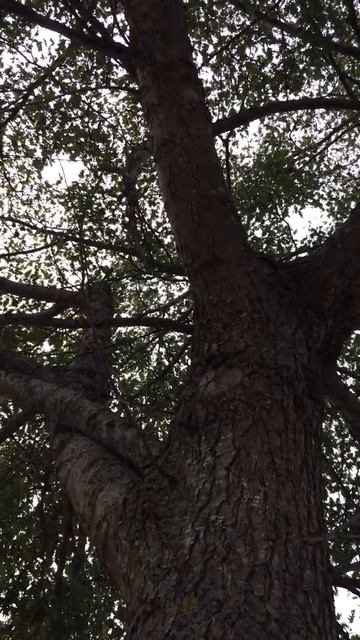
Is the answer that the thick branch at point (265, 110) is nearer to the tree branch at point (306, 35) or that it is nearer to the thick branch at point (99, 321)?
the tree branch at point (306, 35)

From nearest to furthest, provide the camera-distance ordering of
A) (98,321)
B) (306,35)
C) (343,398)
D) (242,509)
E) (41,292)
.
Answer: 1. (242,509)
2. (343,398)
3. (98,321)
4. (41,292)
5. (306,35)

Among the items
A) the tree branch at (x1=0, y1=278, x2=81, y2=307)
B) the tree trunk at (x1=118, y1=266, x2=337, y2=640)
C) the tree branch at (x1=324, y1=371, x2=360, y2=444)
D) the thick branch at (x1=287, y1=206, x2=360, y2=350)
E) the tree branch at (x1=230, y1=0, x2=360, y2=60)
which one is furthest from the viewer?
the tree branch at (x1=230, y1=0, x2=360, y2=60)

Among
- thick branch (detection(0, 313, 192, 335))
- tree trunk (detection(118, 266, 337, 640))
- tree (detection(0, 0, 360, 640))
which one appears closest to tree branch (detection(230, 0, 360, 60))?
tree (detection(0, 0, 360, 640))

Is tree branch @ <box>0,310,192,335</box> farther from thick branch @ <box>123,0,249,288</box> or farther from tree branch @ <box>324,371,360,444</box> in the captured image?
tree branch @ <box>324,371,360,444</box>

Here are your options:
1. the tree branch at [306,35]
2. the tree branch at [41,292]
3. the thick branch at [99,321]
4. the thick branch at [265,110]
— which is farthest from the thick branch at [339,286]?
the tree branch at [306,35]

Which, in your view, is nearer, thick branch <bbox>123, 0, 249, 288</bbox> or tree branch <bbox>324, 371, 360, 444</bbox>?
thick branch <bbox>123, 0, 249, 288</bbox>

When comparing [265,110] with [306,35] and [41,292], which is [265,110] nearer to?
[306,35]

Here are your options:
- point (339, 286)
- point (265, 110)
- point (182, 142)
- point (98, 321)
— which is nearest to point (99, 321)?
point (98, 321)

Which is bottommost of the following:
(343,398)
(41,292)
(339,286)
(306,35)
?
(343,398)

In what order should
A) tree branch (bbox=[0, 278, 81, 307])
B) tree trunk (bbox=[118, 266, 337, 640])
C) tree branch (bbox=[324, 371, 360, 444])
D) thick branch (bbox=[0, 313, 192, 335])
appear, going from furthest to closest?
tree branch (bbox=[0, 278, 81, 307])
thick branch (bbox=[0, 313, 192, 335])
tree branch (bbox=[324, 371, 360, 444])
tree trunk (bbox=[118, 266, 337, 640])

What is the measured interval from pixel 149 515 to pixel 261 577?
1.84ft

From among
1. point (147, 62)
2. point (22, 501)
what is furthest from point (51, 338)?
point (147, 62)

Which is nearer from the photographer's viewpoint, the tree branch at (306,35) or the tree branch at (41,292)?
the tree branch at (41,292)

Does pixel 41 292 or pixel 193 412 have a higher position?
pixel 41 292
